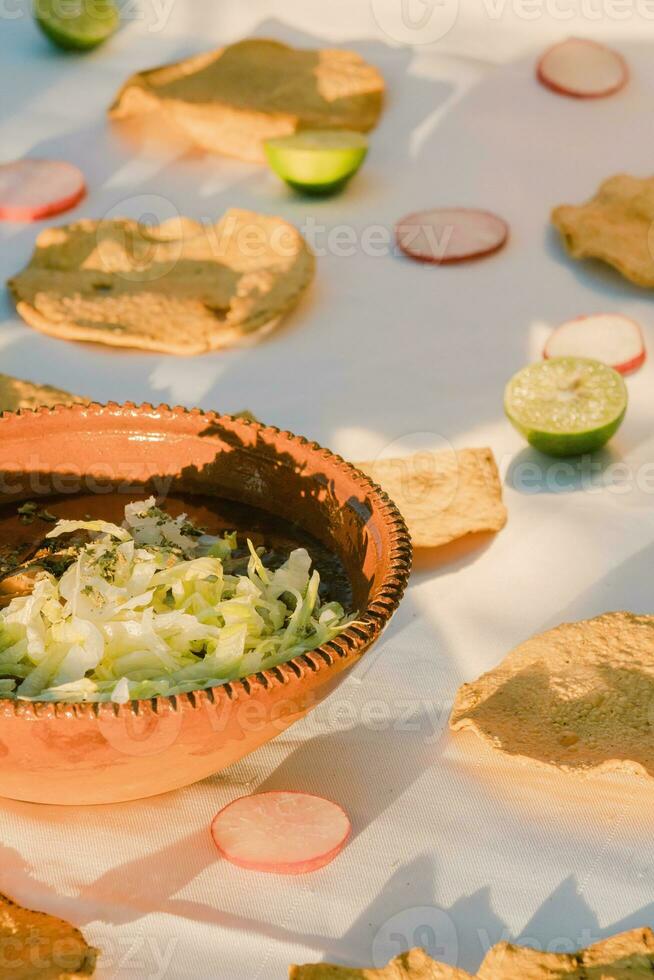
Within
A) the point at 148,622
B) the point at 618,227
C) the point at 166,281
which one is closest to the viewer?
the point at 148,622

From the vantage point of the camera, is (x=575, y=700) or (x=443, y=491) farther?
(x=443, y=491)

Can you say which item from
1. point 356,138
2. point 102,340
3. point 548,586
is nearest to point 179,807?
point 548,586

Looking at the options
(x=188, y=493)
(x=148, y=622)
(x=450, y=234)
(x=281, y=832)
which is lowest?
(x=450, y=234)

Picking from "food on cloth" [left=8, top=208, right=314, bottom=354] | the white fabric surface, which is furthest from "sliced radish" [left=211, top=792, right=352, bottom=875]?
"food on cloth" [left=8, top=208, right=314, bottom=354]

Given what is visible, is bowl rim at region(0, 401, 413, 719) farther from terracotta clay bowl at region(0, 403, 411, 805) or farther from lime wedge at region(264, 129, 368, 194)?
lime wedge at region(264, 129, 368, 194)

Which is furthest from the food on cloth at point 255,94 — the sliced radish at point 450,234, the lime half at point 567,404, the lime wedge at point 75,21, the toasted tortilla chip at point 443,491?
the toasted tortilla chip at point 443,491

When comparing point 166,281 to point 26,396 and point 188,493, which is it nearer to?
point 26,396

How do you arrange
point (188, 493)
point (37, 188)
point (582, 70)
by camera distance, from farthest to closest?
point (582, 70)
point (37, 188)
point (188, 493)

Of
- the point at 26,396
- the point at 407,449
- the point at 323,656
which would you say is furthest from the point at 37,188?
the point at 323,656

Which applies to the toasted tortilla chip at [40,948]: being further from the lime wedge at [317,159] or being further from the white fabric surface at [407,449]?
the lime wedge at [317,159]
